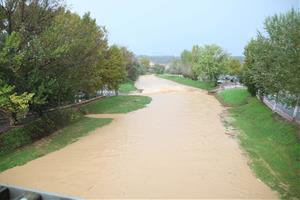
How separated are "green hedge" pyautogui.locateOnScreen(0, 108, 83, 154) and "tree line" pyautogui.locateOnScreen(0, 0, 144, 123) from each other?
722 mm

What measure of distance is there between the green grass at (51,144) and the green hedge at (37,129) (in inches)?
14.0

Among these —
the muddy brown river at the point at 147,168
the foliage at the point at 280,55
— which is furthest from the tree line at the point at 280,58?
the muddy brown river at the point at 147,168

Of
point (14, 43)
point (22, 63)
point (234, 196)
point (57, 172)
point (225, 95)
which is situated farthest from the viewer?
point (225, 95)

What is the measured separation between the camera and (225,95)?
33.8m

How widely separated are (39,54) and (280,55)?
11.6 m

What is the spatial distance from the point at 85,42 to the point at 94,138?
5774 mm

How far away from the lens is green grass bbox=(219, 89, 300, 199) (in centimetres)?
988

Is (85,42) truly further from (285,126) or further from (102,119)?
(285,126)

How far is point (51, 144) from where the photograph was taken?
14.6 metres

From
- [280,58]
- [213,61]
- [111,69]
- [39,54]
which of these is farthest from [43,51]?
[213,61]

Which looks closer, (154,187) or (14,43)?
(154,187)

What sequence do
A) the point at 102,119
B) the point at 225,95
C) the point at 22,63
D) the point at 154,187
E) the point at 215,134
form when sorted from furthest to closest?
the point at 225,95 < the point at 102,119 < the point at 215,134 < the point at 22,63 < the point at 154,187

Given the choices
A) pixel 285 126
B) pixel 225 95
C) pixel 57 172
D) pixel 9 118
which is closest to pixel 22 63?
pixel 9 118

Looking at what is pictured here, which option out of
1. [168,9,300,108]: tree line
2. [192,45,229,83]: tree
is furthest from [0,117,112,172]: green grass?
[192,45,229,83]: tree
